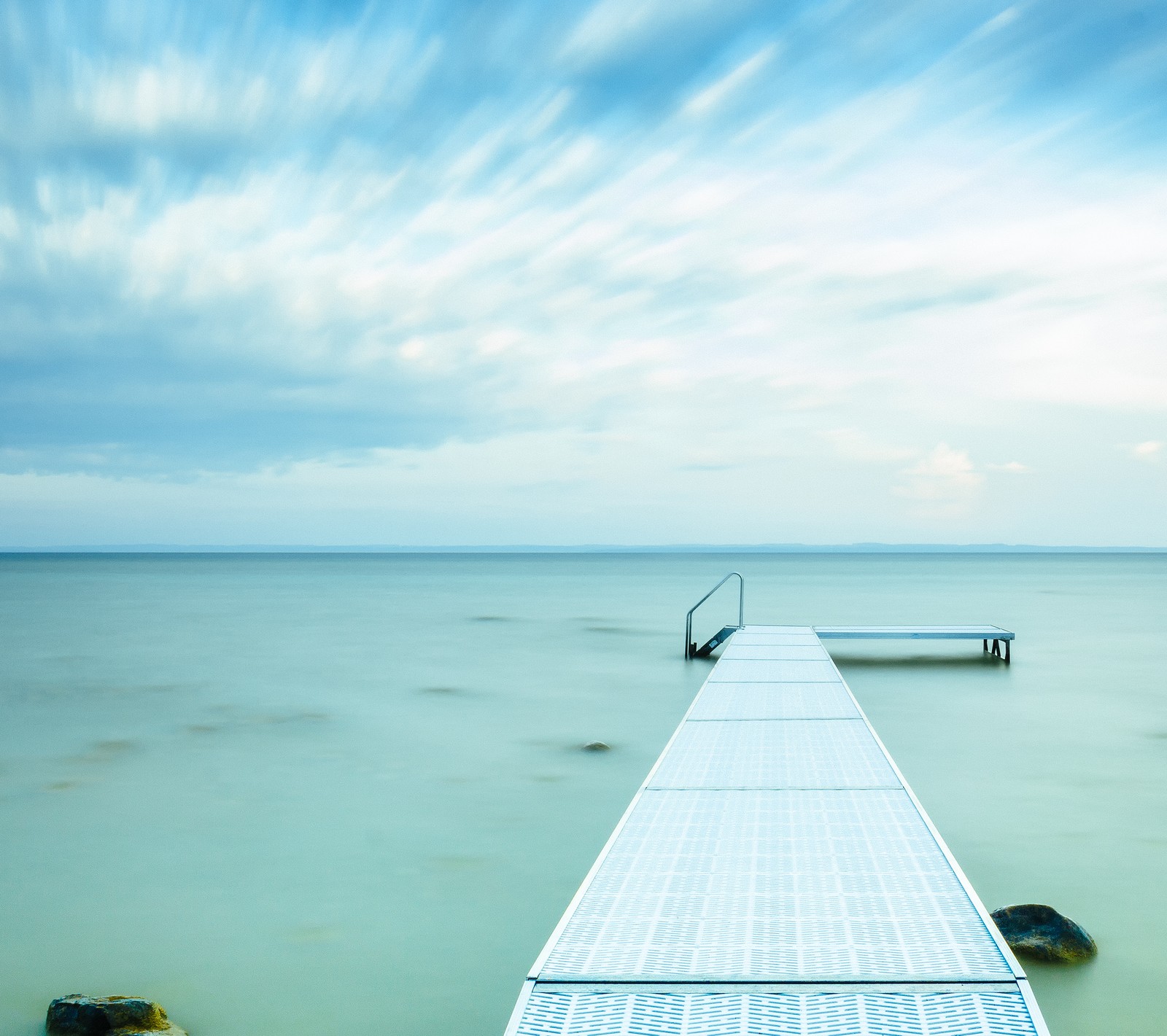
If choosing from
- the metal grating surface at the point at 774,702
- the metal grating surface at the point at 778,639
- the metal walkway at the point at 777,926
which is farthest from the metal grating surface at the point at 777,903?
the metal grating surface at the point at 778,639

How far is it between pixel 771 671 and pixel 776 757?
4187 mm

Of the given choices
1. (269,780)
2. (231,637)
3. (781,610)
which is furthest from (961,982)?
(781,610)

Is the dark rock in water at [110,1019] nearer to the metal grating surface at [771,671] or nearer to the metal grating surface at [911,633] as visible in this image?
the metal grating surface at [771,671]

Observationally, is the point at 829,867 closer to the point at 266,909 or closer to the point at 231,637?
the point at 266,909

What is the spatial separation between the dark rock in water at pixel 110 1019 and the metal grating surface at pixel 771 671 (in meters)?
5.85

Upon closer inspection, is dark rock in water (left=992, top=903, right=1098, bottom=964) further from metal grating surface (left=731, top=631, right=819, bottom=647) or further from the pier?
metal grating surface (left=731, top=631, right=819, bottom=647)

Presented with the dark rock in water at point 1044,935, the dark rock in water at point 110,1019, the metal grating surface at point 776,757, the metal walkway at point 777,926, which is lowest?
the dark rock in water at point 110,1019

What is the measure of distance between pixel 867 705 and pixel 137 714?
29.8ft

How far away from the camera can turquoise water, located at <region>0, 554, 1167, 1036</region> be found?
4.81m

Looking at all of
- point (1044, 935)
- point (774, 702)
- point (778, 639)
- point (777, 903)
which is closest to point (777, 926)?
point (777, 903)

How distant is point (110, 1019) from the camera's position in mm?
4094

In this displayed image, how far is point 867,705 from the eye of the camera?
40.3 ft

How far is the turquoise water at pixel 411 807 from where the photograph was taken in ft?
15.8

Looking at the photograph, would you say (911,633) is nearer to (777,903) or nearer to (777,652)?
(777,652)
